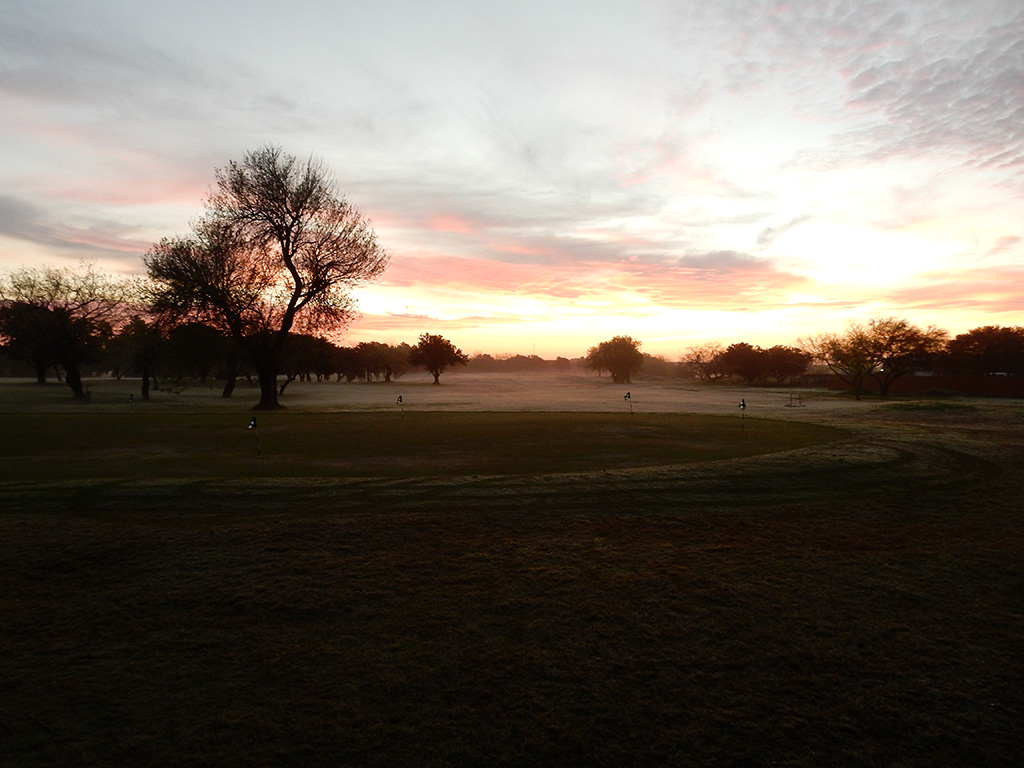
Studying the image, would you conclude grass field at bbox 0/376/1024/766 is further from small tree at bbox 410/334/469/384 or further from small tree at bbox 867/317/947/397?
small tree at bbox 410/334/469/384

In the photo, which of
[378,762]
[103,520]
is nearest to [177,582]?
[103,520]

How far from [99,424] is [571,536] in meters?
28.9

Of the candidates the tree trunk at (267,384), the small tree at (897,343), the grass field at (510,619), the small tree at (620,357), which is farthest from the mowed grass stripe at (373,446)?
the small tree at (620,357)

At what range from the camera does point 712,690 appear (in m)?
5.24

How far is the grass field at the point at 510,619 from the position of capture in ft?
15.2

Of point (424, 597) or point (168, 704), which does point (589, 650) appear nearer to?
point (424, 597)

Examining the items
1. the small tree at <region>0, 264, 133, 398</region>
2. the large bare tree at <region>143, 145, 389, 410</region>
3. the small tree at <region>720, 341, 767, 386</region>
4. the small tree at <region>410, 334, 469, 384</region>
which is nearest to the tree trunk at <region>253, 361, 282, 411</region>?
the large bare tree at <region>143, 145, 389, 410</region>

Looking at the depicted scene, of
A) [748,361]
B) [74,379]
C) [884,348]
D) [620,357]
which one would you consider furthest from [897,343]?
[74,379]

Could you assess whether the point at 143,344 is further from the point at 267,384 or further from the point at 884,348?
the point at 884,348

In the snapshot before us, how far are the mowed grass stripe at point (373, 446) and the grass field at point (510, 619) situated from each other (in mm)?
1178

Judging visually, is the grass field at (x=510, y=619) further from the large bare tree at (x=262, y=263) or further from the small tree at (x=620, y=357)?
the small tree at (x=620, y=357)

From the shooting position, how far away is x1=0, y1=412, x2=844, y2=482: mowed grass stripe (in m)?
15.3

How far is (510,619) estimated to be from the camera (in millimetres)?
6660

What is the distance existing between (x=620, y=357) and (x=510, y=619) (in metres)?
134
